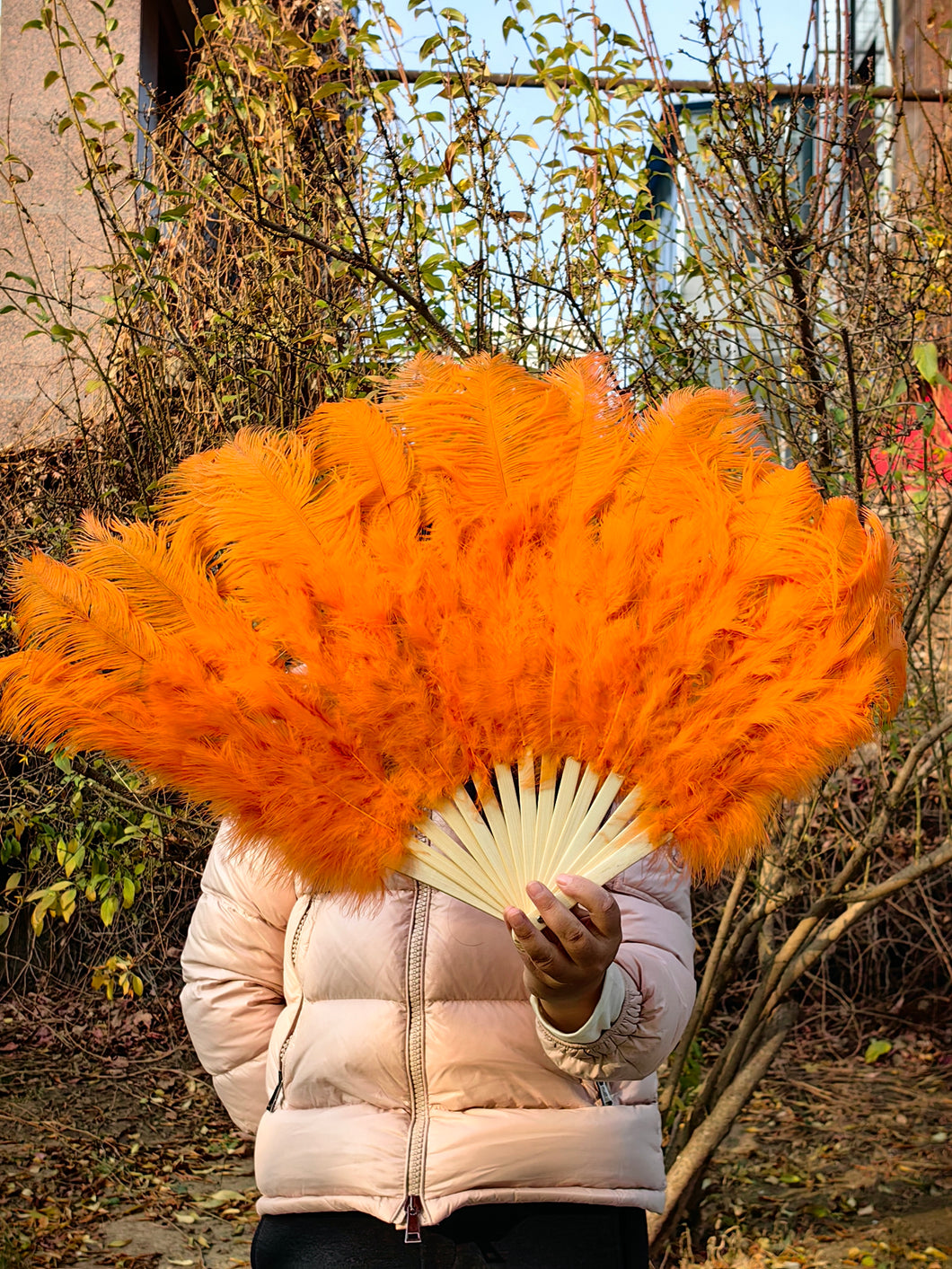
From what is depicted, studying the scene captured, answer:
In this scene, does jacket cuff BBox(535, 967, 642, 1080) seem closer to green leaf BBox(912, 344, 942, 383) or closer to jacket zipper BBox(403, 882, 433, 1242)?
jacket zipper BBox(403, 882, 433, 1242)

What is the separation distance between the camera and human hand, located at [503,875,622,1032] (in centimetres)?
135

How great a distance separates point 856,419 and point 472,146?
131 cm

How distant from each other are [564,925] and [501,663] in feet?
1.11

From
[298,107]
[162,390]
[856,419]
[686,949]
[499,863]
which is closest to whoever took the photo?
[499,863]

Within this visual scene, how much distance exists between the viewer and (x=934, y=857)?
3041 mm

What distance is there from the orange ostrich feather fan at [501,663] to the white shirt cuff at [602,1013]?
0.61 feet

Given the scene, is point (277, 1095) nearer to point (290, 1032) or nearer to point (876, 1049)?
point (290, 1032)

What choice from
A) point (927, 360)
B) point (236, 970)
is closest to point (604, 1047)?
point (236, 970)

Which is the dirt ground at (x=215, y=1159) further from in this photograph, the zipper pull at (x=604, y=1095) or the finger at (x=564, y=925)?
the finger at (x=564, y=925)

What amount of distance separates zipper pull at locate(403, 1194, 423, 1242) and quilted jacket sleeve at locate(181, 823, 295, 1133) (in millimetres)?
422

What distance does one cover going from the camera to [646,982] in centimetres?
159

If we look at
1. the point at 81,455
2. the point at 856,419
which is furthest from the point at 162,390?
the point at 856,419

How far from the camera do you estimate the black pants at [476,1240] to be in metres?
1.59

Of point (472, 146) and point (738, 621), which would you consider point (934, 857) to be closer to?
point (738, 621)
